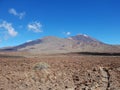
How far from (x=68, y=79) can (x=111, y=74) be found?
2326 mm

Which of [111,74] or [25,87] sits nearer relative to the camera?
[25,87]

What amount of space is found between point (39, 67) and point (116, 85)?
603cm

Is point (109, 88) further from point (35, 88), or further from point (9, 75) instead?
point (9, 75)

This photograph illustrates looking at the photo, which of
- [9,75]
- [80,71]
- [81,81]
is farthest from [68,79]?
[9,75]

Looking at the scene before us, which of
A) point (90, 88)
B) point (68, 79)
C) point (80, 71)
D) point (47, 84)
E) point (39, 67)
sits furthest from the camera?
point (39, 67)

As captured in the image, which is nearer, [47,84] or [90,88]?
[90,88]

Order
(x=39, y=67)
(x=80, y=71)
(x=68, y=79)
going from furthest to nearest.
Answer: (x=39, y=67) → (x=80, y=71) → (x=68, y=79)

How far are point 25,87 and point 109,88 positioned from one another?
3.82 metres

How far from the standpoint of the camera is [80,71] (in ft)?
53.4

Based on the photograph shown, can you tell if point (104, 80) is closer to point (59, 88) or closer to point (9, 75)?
point (59, 88)

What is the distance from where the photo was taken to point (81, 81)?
14398 mm

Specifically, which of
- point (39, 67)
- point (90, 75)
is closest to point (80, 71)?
point (90, 75)

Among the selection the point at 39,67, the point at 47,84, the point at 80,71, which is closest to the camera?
the point at 47,84

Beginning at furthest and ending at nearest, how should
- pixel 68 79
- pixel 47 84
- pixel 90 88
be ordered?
1. pixel 68 79
2. pixel 47 84
3. pixel 90 88
